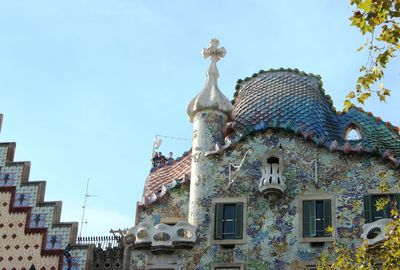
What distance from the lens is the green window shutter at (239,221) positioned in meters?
23.7

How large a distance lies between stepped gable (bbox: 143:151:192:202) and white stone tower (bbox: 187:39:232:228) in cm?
68

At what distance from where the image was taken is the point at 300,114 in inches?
1015

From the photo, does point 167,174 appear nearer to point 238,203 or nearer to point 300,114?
point 238,203

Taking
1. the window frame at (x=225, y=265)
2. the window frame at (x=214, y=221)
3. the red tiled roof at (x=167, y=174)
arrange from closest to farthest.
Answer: the window frame at (x=225, y=265) → the window frame at (x=214, y=221) → the red tiled roof at (x=167, y=174)

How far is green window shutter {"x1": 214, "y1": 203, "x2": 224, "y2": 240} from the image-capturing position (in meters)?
23.8

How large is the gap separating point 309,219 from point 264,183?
1.35 metres

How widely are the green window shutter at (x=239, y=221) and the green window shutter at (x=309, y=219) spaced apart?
147 cm

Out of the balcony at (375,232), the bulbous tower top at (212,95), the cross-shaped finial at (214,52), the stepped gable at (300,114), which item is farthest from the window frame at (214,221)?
the cross-shaped finial at (214,52)

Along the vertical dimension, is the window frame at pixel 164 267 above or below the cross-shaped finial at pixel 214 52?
below

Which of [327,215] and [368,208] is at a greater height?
[368,208]

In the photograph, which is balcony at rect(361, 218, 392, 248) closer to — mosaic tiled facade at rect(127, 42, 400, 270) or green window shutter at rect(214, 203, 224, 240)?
mosaic tiled facade at rect(127, 42, 400, 270)

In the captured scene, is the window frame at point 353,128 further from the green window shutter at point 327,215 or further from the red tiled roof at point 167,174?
the red tiled roof at point 167,174

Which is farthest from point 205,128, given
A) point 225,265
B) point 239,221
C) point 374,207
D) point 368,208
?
point 374,207

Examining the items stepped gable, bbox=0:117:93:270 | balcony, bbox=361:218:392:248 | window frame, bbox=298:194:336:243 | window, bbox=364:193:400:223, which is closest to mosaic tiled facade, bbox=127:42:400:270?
window frame, bbox=298:194:336:243
